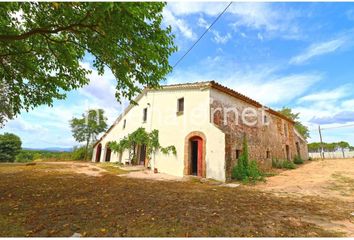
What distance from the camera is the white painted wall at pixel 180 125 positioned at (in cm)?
1138

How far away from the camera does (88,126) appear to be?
119ft

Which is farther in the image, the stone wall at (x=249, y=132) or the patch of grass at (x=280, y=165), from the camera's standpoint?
the patch of grass at (x=280, y=165)

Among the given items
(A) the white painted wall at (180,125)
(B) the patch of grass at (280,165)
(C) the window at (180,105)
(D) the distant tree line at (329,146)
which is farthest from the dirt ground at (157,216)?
(D) the distant tree line at (329,146)

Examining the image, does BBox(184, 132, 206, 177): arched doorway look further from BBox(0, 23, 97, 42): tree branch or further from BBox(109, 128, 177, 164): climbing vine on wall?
BBox(0, 23, 97, 42): tree branch

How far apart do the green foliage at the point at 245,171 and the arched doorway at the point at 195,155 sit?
6.71 feet

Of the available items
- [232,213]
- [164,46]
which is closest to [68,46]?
[164,46]

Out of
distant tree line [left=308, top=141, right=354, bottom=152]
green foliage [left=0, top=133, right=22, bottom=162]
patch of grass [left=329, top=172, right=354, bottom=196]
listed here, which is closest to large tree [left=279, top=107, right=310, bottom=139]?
distant tree line [left=308, top=141, right=354, bottom=152]

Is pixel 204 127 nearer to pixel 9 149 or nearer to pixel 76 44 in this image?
pixel 76 44

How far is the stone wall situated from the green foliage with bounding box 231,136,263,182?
0.35 meters

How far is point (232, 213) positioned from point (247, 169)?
822cm

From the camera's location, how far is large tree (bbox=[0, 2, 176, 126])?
4.78 metres

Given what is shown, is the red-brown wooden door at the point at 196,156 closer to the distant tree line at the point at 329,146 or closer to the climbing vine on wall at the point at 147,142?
the climbing vine on wall at the point at 147,142

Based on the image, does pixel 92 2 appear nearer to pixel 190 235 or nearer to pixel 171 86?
pixel 190 235

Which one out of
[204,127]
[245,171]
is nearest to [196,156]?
[204,127]
